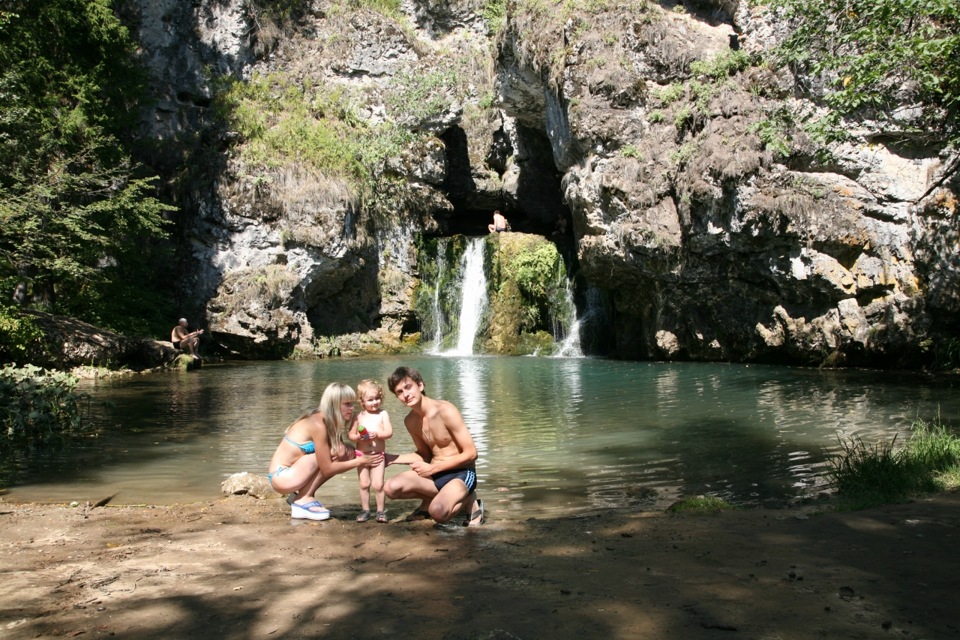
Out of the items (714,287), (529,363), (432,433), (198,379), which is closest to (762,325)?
(714,287)

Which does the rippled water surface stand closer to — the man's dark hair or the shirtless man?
the shirtless man

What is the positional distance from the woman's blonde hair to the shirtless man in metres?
0.49

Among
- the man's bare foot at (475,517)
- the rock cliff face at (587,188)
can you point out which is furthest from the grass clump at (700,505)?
the rock cliff face at (587,188)

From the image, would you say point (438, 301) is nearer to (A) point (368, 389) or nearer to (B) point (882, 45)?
(B) point (882, 45)

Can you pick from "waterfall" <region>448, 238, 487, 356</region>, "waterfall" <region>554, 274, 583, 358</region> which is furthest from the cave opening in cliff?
"waterfall" <region>554, 274, 583, 358</region>

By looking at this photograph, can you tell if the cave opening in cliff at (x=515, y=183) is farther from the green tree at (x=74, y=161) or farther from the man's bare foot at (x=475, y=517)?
the man's bare foot at (x=475, y=517)

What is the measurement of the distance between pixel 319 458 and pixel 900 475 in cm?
456

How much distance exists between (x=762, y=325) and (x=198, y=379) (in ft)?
46.3

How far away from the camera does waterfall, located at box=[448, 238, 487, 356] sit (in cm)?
2519

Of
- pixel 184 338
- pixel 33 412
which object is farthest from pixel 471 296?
pixel 33 412

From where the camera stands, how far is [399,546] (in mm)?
4574

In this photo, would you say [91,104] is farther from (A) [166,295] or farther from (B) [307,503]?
(B) [307,503]

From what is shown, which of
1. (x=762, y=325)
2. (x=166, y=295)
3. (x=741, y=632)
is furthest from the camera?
(x=166, y=295)

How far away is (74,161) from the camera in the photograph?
62.6ft
